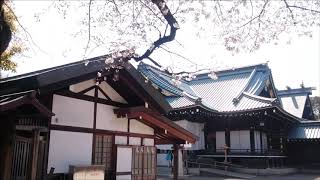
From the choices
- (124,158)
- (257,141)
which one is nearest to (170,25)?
(124,158)

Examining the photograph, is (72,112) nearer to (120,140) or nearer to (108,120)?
(108,120)

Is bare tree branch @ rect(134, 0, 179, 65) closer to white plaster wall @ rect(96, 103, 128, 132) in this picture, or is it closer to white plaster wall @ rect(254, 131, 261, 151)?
white plaster wall @ rect(96, 103, 128, 132)

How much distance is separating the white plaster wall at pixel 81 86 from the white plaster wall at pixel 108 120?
0.77 m

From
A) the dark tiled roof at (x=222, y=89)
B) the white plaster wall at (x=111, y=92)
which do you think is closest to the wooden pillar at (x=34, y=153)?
the white plaster wall at (x=111, y=92)

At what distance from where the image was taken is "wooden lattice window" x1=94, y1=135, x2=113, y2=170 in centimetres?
1259

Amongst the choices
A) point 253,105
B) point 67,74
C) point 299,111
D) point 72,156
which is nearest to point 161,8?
point 67,74

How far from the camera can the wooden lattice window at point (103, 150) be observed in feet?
41.3

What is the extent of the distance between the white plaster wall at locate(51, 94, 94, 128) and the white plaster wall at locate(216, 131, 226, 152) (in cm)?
1782

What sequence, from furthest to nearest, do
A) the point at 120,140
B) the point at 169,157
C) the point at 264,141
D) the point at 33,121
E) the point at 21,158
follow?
the point at 264,141, the point at 169,157, the point at 120,140, the point at 33,121, the point at 21,158

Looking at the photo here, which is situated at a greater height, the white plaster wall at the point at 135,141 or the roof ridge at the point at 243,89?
the roof ridge at the point at 243,89

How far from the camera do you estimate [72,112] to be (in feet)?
38.4

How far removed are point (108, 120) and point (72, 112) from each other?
174cm

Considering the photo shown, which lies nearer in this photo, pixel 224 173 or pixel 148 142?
pixel 148 142

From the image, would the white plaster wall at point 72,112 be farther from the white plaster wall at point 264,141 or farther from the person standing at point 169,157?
the white plaster wall at point 264,141
